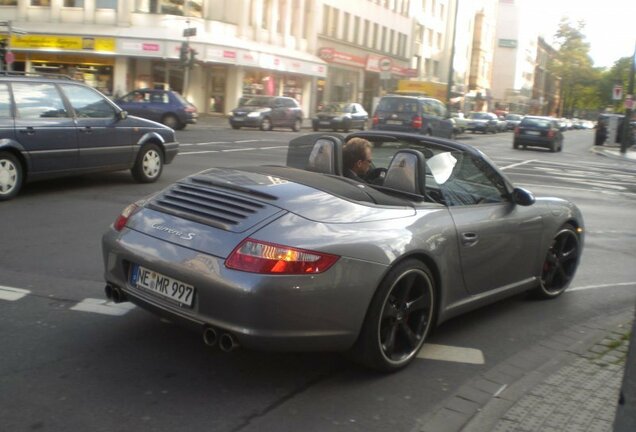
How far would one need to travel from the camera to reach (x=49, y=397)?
3590mm

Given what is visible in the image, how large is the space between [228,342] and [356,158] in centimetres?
210

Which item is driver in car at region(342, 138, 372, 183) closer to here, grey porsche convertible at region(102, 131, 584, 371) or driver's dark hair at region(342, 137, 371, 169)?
driver's dark hair at region(342, 137, 371, 169)

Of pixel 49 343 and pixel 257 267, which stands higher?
pixel 257 267

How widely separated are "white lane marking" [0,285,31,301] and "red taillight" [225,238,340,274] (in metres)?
2.26

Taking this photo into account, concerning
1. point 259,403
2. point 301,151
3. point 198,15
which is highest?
point 198,15

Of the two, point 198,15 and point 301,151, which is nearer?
point 301,151

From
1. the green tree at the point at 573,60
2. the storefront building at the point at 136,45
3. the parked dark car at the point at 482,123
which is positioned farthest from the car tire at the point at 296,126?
the green tree at the point at 573,60

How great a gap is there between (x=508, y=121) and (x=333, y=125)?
3361 cm

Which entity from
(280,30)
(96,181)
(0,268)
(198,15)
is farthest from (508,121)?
(0,268)

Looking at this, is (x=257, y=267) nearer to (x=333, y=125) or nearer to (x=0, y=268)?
(x=0, y=268)

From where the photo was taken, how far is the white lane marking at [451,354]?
457 centimetres

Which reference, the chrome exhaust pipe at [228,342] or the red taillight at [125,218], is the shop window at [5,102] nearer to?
the red taillight at [125,218]

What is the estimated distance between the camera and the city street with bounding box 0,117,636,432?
352 centimetres

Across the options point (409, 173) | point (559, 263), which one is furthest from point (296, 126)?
point (409, 173)
